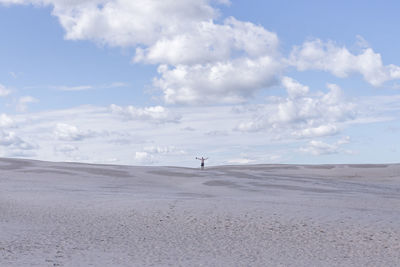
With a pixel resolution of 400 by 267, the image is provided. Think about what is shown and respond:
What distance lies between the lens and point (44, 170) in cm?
3247

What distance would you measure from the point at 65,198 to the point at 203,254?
956 cm

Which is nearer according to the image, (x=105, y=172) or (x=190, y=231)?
(x=190, y=231)

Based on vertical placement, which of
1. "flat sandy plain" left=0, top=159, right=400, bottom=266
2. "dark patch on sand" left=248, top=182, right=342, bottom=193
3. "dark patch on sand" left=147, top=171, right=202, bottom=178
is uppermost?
"dark patch on sand" left=147, top=171, right=202, bottom=178

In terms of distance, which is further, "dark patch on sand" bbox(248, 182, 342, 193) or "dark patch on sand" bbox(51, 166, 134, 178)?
"dark patch on sand" bbox(51, 166, 134, 178)

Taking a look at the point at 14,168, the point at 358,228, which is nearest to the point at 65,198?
the point at 358,228

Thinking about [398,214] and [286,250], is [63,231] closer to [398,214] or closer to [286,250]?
[286,250]

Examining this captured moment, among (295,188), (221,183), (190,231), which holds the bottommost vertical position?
(190,231)

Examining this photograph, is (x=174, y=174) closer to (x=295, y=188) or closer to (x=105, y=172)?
(x=105, y=172)

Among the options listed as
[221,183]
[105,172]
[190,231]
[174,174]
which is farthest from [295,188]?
[190,231]

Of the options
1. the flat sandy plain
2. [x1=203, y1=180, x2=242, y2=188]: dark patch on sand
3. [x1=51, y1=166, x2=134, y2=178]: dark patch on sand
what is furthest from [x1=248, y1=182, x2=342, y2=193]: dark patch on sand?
[x1=51, y1=166, x2=134, y2=178]: dark patch on sand

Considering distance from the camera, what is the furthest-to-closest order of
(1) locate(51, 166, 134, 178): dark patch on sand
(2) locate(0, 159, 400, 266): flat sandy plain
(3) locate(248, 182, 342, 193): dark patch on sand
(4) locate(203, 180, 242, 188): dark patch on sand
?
(1) locate(51, 166, 134, 178): dark patch on sand
(4) locate(203, 180, 242, 188): dark patch on sand
(3) locate(248, 182, 342, 193): dark patch on sand
(2) locate(0, 159, 400, 266): flat sandy plain

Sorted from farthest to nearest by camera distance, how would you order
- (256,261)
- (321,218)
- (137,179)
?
1. (137,179)
2. (321,218)
3. (256,261)

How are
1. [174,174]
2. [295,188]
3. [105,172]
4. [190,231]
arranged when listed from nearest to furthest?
[190,231] < [295,188] < [105,172] < [174,174]

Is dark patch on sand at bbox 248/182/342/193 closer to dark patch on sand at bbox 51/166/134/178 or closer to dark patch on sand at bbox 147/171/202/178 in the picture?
dark patch on sand at bbox 147/171/202/178
